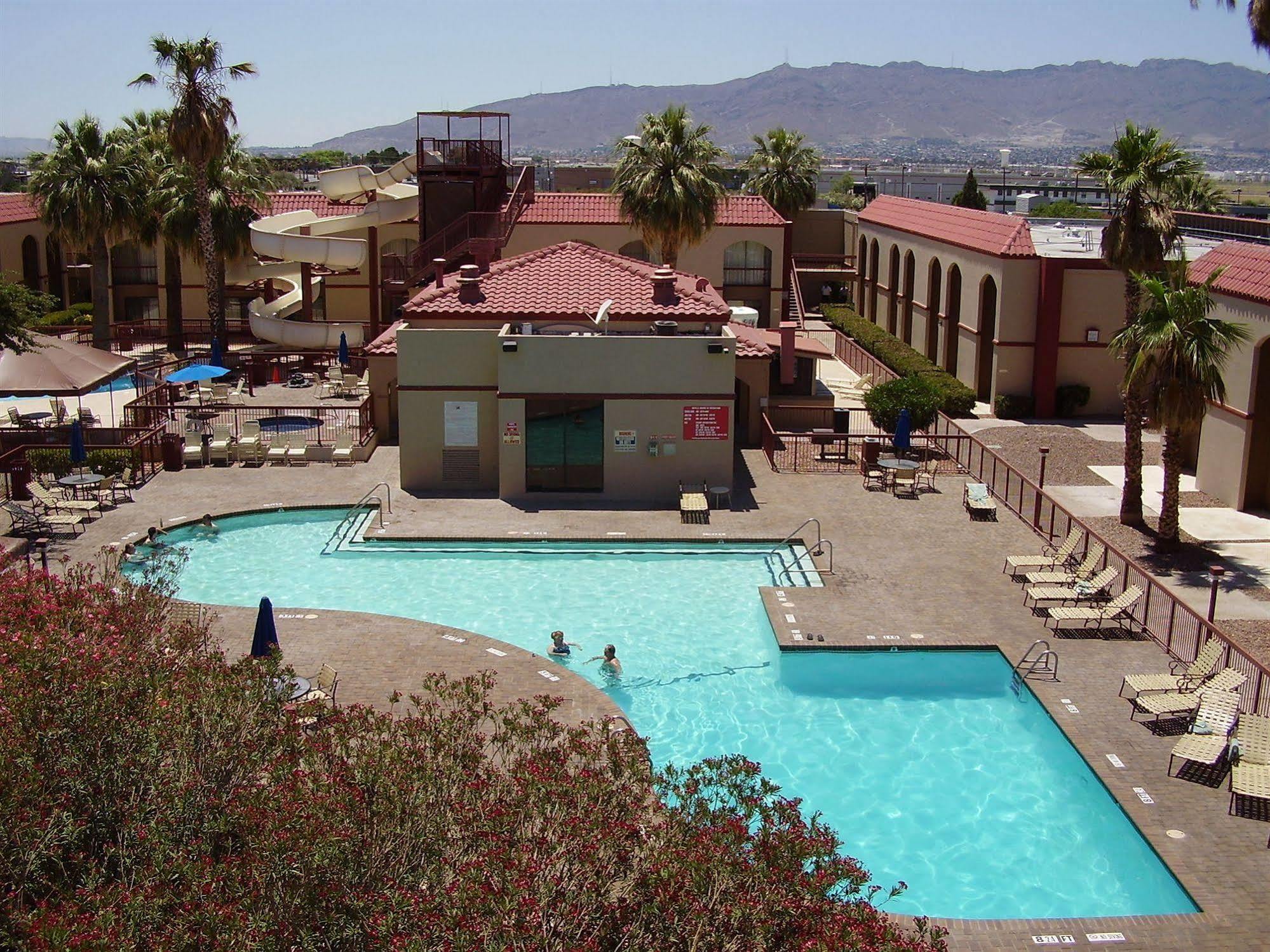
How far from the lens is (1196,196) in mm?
49844

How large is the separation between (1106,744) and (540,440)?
1493 cm

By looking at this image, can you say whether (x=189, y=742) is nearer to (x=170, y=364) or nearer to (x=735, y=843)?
(x=735, y=843)

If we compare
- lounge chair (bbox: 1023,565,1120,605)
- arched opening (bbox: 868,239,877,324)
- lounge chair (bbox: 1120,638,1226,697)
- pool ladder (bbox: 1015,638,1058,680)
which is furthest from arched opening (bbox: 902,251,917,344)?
lounge chair (bbox: 1120,638,1226,697)

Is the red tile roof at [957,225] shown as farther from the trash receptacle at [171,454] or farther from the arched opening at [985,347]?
the trash receptacle at [171,454]

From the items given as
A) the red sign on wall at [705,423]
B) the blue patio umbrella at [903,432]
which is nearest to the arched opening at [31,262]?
the red sign on wall at [705,423]

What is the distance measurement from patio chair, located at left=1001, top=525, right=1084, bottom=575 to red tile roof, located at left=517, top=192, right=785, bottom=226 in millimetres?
25702

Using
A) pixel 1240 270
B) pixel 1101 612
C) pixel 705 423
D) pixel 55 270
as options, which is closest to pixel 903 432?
pixel 705 423

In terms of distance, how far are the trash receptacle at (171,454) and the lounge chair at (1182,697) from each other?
22.4 meters

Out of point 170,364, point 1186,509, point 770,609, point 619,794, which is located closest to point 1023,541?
point 1186,509

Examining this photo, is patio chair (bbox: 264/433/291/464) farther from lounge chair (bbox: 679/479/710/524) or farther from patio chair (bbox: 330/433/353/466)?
lounge chair (bbox: 679/479/710/524)

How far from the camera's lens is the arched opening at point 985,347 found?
1551 inches

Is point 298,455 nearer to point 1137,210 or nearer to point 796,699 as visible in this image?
point 796,699

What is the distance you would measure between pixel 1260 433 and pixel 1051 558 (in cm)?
714

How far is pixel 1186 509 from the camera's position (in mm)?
27203
